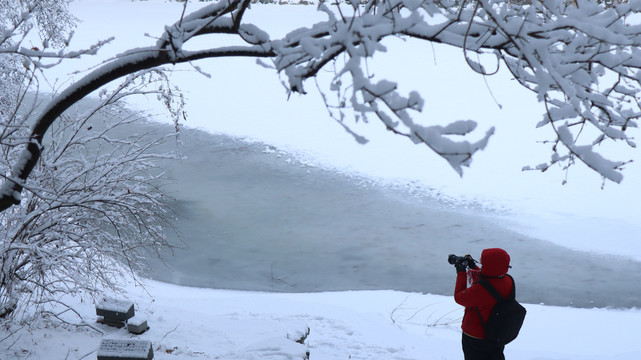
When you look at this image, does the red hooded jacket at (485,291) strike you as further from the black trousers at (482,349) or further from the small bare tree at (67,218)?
the small bare tree at (67,218)

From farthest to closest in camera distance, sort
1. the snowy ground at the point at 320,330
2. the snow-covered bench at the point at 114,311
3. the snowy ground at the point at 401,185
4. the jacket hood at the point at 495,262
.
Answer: the snowy ground at the point at 401,185 < the snow-covered bench at the point at 114,311 < the snowy ground at the point at 320,330 < the jacket hood at the point at 495,262

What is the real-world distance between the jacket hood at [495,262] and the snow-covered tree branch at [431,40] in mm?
878

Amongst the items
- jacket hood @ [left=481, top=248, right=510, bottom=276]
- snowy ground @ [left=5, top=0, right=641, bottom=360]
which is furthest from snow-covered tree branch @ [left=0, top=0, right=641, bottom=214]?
snowy ground @ [left=5, top=0, right=641, bottom=360]

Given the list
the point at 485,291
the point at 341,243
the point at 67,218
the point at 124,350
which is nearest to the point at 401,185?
the point at 341,243

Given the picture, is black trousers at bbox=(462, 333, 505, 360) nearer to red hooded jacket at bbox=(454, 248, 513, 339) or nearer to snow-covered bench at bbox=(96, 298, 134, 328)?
red hooded jacket at bbox=(454, 248, 513, 339)

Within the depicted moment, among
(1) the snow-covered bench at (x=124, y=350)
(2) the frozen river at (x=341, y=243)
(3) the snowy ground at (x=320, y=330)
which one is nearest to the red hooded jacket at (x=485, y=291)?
(3) the snowy ground at (x=320, y=330)

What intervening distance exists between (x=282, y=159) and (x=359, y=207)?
11.5 ft

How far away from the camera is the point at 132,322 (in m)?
5.86

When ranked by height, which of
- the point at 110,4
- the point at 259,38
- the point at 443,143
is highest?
the point at 110,4

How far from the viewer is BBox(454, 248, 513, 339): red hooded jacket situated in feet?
13.0

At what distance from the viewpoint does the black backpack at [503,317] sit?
4.01 meters

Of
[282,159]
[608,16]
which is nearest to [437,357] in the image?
[608,16]

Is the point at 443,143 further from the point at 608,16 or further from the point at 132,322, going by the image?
the point at 132,322

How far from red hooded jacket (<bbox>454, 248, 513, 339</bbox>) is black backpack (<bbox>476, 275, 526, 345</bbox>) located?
0.12 ft
